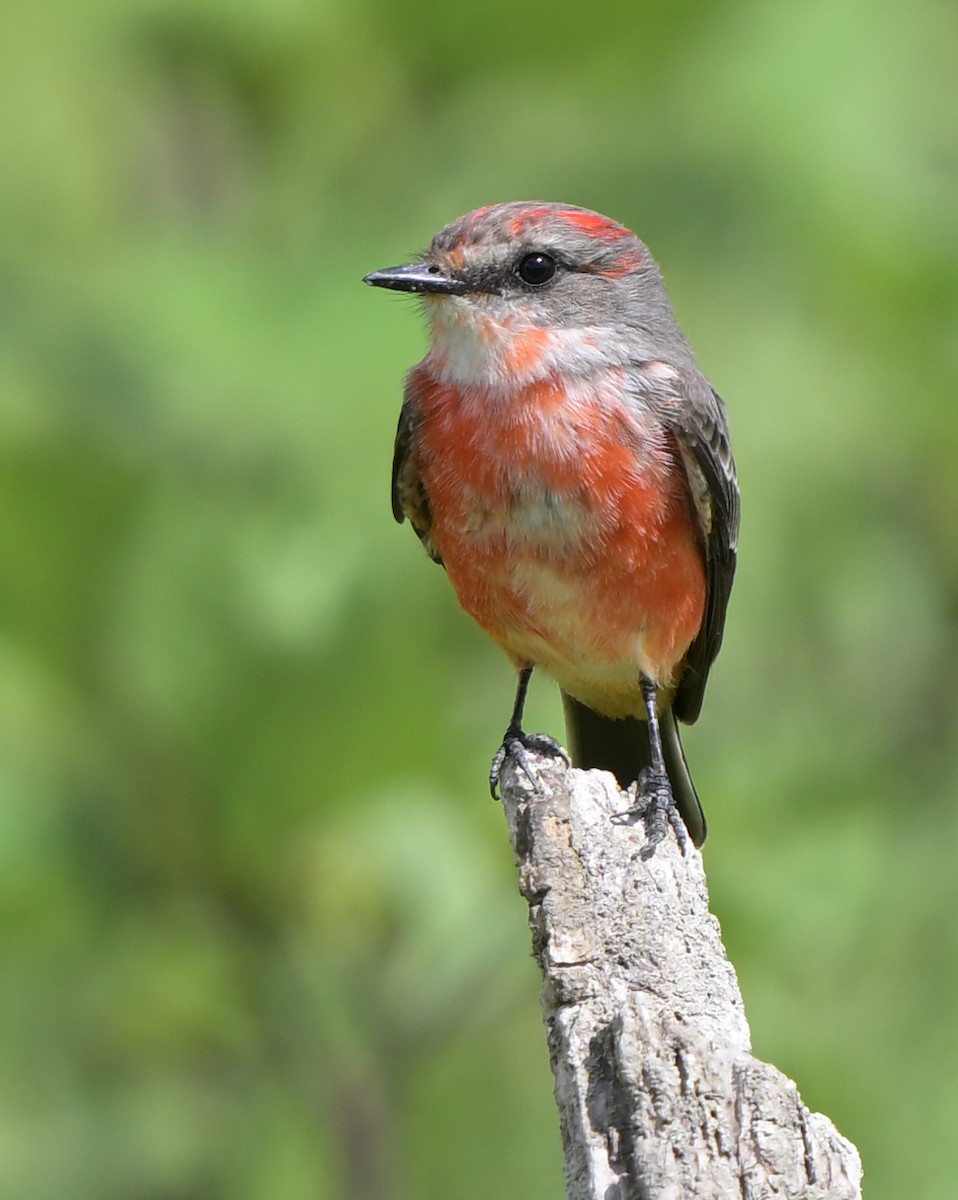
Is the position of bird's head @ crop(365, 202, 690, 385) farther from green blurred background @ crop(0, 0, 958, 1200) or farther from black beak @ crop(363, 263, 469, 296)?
green blurred background @ crop(0, 0, 958, 1200)

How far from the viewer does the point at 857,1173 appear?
9.82ft

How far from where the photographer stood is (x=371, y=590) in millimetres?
4957

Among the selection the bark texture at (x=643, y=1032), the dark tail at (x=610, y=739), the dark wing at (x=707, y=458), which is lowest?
the bark texture at (x=643, y=1032)

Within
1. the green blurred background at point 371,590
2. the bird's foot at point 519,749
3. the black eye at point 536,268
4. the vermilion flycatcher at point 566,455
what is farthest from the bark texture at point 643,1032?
the black eye at point 536,268

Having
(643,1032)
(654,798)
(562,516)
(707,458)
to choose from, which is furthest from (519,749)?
(643,1032)

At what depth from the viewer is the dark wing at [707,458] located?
17.4 feet

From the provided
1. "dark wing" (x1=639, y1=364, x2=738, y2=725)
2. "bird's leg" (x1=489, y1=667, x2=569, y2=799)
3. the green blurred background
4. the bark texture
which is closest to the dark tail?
the green blurred background

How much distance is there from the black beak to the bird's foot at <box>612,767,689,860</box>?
55.3 inches

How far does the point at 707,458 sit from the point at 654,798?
1036 millimetres

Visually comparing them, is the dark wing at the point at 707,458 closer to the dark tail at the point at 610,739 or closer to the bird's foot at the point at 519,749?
the dark tail at the point at 610,739

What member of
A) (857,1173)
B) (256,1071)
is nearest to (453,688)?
(256,1071)

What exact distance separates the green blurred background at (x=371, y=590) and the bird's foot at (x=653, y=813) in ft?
1.35

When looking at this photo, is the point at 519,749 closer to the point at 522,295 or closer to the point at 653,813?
the point at 653,813

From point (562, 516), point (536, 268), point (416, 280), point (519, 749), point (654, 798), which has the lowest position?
point (654, 798)
